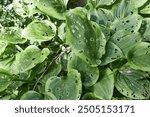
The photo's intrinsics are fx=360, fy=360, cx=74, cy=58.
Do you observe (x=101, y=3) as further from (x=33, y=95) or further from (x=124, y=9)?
→ (x=33, y=95)

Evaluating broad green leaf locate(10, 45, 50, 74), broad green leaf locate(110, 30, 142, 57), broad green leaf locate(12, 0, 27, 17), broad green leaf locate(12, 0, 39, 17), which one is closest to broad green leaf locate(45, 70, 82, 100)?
broad green leaf locate(10, 45, 50, 74)

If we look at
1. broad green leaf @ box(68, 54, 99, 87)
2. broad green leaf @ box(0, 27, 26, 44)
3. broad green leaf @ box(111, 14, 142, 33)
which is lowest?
broad green leaf @ box(68, 54, 99, 87)

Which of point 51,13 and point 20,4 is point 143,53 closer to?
point 51,13

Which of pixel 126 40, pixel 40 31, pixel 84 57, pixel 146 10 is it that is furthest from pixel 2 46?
pixel 146 10

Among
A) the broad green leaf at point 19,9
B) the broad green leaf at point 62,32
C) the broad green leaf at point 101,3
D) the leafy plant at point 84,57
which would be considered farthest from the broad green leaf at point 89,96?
the broad green leaf at point 19,9

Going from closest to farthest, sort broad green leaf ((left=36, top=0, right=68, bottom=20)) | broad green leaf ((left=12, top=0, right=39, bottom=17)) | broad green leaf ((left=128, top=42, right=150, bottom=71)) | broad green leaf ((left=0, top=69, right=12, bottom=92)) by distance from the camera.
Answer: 1. broad green leaf ((left=128, top=42, right=150, bottom=71))
2. broad green leaf ((left=0, top=69, right=12, bottom=92))
3. broad green leaf ((left=36, top=0, right=68, bottom=20))
4. broad green leaf ((left=12, top=0, right=39, bottom=17))

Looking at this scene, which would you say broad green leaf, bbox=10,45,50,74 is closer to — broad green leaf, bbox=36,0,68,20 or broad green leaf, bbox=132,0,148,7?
broad green leaf, bbox=36,0,68,20

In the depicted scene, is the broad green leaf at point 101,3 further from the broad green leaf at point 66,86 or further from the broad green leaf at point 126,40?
the broad green leaf at point 66,86
